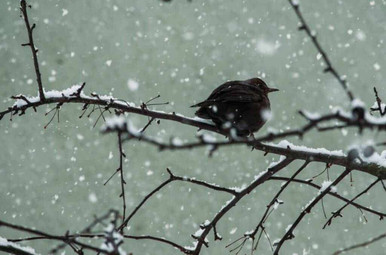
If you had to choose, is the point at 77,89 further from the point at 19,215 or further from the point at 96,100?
the point at 19,215

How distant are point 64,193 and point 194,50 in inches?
570

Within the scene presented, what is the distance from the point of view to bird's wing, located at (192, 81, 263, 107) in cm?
326

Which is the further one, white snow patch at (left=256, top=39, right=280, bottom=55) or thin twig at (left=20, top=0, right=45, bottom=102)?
white snow patch at (left=256, top=39, right=280, bottom=55)

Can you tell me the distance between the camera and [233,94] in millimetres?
3334

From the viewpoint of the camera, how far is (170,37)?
38938mm

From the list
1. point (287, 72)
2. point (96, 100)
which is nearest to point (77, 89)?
point (96, 100)

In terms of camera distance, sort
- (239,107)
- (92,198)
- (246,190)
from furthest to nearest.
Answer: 1. (92,198)
2. (239,107)
3. (246,190)

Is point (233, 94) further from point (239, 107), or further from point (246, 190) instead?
point (246, 190)

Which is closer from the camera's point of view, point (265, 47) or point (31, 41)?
point (31, 41)

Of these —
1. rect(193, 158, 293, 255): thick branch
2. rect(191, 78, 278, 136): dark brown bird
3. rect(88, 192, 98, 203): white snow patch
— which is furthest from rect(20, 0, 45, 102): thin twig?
rect(88, 192, 98, 203): white snow patch

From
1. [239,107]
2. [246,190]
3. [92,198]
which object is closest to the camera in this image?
[246,190]

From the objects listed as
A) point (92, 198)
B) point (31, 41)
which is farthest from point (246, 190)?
point (92, 198)

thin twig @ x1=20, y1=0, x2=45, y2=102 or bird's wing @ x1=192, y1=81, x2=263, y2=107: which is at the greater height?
bird's wing @ x1=192, y1=81, x2=263, y2=107

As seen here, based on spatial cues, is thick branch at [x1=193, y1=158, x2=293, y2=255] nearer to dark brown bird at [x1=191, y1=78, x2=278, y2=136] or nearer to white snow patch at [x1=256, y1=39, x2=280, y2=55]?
dark brown bird at [x1=191, y1=78, x2=278, y2=136]
